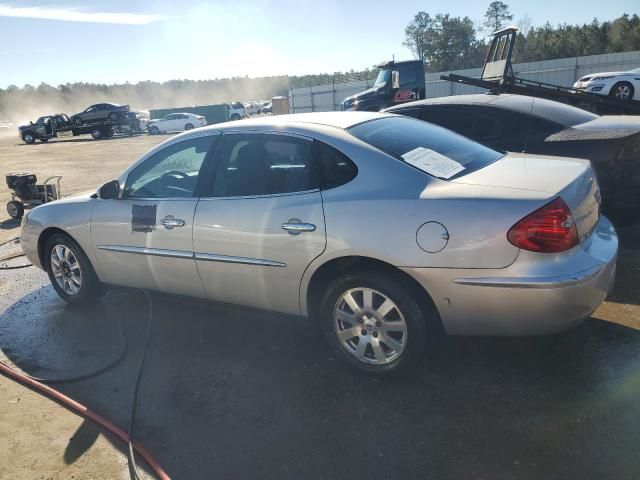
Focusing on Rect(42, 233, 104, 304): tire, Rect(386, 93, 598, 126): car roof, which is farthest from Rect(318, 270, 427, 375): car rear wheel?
Rect(386, 93, 598, 126): car roof

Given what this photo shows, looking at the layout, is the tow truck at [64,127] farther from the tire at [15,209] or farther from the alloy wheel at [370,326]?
the alloy wheel at [370,326]

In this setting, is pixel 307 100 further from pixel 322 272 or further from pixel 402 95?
pixel 322 272

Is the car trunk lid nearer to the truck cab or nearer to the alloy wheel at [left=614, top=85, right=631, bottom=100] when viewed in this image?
the truck cab

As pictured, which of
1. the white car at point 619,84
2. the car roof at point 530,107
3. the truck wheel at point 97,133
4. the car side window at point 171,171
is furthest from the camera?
the truck wheel at point 97,133

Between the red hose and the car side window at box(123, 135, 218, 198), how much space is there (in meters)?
1.52

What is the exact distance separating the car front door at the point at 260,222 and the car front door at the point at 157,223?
0.14 meters

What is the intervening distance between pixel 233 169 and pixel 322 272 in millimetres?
1019

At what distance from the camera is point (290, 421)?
9.00 ft

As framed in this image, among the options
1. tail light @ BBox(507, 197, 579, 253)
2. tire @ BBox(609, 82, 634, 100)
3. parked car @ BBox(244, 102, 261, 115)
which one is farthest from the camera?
parked car @ BBox(244, 102, 261, 115)

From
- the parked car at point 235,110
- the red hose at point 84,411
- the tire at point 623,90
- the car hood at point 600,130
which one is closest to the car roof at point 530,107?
the car hood at point 600,130

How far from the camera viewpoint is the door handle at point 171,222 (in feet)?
11.7

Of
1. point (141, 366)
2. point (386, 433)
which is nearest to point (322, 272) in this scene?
point (386, 433)

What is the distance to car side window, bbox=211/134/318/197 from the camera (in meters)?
3.16

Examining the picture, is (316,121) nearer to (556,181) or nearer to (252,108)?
(556,181)
